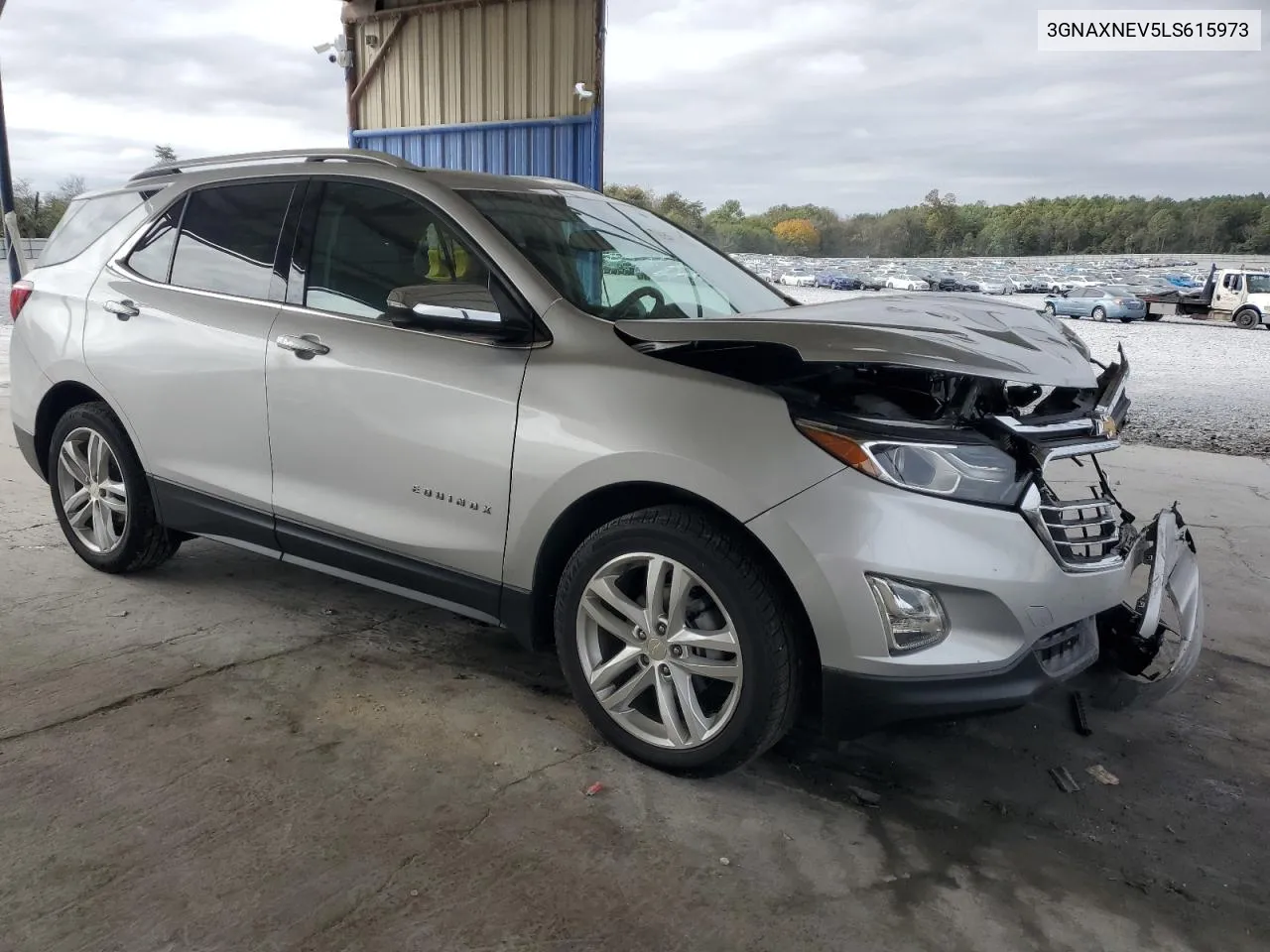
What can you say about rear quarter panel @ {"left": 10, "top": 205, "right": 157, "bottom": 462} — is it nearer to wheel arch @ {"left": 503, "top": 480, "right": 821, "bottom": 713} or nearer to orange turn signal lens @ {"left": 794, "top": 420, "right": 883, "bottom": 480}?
wheel arch @ {"left": 503, "top": 480, "right": 821, "bottom": 713}

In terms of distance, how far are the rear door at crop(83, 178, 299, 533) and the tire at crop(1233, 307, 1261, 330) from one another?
23.0 m

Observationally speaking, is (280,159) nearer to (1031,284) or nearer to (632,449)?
(632,449)

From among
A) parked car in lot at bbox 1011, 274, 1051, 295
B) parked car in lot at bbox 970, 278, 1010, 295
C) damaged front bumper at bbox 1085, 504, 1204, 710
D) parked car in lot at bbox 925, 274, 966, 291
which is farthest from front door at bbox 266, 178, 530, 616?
parked car in lot at bbox 1011, 274, 1051, 295

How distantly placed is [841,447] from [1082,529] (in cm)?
68

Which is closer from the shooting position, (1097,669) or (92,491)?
(1097,669)

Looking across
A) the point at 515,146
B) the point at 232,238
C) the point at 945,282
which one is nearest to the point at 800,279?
the point at 945,282

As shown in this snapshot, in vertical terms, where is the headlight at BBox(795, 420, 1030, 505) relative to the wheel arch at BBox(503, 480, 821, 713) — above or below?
above

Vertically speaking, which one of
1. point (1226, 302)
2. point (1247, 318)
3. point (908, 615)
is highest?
point (1226, 302)

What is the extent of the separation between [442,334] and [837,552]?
1.32m

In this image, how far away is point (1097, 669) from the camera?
2633 millimetres

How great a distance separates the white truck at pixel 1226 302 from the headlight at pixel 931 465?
20.1 metres

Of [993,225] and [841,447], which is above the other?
[993,225]

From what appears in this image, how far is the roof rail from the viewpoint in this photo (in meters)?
3.18

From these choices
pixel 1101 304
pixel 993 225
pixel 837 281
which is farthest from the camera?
pixel 1101 304
